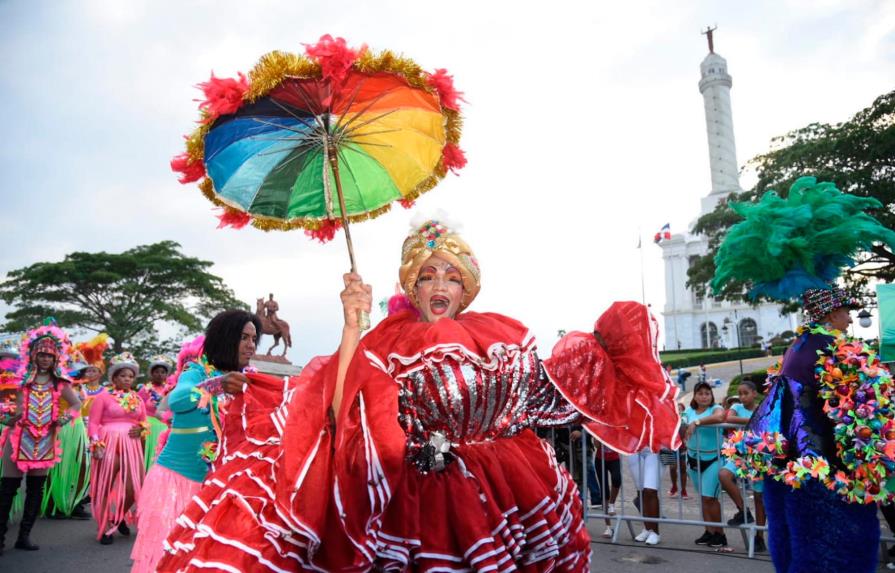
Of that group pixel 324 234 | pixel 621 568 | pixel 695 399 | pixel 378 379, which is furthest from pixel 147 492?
pixel 695 399

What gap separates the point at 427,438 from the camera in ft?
8.45

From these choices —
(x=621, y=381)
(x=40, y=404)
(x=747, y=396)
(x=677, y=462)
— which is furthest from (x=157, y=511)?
(x=747, y=396)

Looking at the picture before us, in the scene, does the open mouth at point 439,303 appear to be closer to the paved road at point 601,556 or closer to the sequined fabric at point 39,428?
the paved road at point 601,556

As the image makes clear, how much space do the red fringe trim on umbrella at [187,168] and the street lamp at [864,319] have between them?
17.8 meters

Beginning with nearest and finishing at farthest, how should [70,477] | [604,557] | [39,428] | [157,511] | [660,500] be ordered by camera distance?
1. [157,511]
2. [604,557]
3. [660,500]
4. [39,428]
5. [70,477]

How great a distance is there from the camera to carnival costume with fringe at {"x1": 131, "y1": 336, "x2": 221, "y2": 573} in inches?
155

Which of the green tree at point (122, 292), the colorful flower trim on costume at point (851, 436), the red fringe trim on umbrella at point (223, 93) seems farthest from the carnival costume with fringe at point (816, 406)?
the green tree at point (122, 292)

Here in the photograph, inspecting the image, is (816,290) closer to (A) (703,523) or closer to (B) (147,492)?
(A) (703,523)

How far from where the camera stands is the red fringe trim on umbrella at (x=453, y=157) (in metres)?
3.27

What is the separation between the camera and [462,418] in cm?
261

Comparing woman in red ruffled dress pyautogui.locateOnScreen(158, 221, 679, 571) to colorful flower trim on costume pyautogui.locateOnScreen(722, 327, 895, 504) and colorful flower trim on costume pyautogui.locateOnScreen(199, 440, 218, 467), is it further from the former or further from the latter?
colorful flower trim on costume pyautogui.locateOnScreen(722, 327, 895, 504)

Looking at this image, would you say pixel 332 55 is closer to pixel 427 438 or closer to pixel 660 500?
pixel 427 438

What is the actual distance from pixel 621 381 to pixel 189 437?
9.31 feet

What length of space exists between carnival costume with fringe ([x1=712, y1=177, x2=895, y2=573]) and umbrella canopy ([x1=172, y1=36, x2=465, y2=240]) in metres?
2.38
